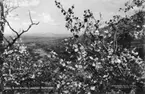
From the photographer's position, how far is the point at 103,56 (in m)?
9.18

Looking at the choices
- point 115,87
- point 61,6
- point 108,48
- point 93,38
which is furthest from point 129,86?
point 61,6

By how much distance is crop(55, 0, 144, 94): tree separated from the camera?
9.11 meters

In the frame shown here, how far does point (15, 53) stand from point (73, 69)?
4235 mm

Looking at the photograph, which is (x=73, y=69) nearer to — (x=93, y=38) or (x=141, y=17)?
(x=93, y=38)

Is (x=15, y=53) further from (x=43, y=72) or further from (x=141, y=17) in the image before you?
(x=141, y=17)

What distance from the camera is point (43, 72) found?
1257cm

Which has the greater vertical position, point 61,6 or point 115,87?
point 61,6

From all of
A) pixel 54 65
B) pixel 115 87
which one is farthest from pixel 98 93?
pixel 54 65

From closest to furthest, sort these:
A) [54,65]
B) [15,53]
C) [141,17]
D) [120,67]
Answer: [120,67] < [141,17] < [54,65] < [15,53]

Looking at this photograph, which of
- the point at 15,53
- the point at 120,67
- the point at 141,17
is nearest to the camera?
the point at 120,67

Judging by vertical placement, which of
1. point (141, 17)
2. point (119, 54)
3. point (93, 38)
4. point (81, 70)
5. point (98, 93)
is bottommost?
point (98, 93)

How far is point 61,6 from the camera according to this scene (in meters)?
9.24

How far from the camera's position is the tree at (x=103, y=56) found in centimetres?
911

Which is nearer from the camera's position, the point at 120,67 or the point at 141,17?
the point at 120,67
